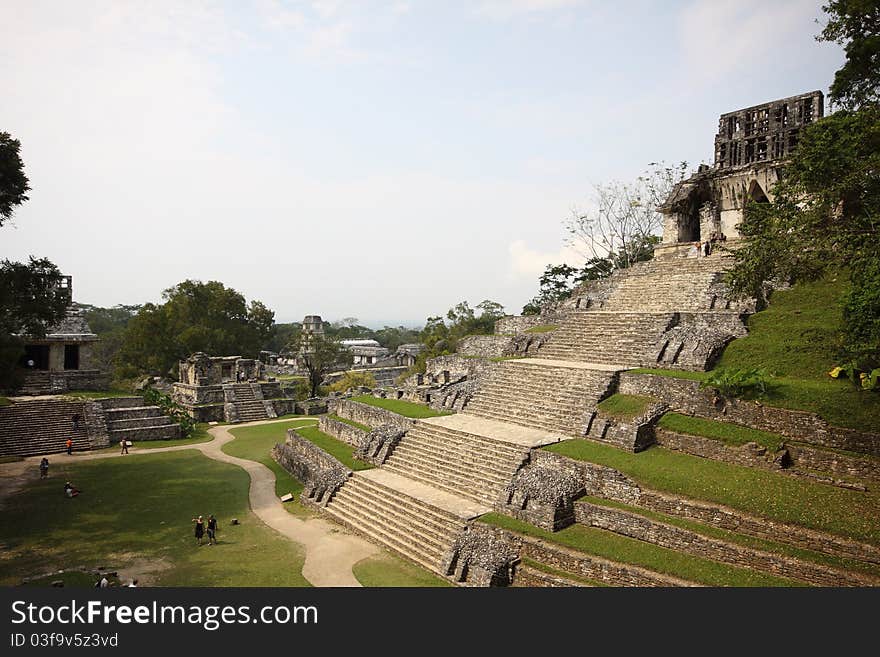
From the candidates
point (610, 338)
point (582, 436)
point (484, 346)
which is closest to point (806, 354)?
point (582, 436)

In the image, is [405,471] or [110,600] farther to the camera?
[405,471]

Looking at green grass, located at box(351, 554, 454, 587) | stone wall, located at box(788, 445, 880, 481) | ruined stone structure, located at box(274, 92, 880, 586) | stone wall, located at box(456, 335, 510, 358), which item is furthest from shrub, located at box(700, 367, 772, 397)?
stone wall, located at box(456, 335, 510, 358)

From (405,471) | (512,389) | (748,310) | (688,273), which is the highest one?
(688,273)

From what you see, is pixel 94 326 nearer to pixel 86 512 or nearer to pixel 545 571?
pixel 86 512

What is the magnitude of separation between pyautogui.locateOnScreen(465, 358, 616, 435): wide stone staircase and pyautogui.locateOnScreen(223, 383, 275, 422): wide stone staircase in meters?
18.5

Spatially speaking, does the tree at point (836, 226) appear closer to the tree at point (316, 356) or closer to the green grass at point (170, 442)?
the green grass at point (170, 442)

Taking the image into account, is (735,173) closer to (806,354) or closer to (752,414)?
(806,354)

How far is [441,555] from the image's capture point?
38.8 ft

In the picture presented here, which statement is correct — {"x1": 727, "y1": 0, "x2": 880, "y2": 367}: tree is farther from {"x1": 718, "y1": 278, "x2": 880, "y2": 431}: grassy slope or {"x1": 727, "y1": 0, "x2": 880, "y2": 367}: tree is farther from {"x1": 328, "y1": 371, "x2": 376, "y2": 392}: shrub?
{"x1": 328, "y1": 371, "x2": 376, "y2": 392}: shrub

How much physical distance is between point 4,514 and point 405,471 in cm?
1173

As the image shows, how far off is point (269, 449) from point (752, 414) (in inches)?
782

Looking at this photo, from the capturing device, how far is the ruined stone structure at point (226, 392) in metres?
32.0

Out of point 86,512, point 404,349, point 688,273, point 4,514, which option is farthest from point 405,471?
point 404,349

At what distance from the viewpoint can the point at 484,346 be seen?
83.0 feet
